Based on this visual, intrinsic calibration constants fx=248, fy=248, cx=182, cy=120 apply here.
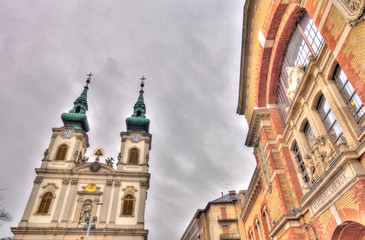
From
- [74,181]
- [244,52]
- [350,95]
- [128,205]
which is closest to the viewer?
[350,95]

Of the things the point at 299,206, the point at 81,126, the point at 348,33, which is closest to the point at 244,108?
the point at 299,206

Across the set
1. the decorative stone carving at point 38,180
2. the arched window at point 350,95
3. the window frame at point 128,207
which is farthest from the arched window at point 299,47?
the decorative stone carving at point 38,180

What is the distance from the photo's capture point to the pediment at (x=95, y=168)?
115 feet

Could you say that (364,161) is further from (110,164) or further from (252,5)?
(110,164)

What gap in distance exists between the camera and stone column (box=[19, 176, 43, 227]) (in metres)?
29.6

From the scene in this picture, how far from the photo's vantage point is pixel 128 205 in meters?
32.6

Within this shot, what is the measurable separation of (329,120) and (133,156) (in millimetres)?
31506

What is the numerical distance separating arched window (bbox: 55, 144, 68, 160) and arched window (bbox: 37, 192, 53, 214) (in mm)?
5584

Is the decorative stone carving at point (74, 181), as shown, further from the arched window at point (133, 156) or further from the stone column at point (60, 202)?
the arched window at point (133, 156)

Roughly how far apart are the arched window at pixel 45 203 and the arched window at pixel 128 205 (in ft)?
31.1

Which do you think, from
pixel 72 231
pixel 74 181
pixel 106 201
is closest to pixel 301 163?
pixel 106 201

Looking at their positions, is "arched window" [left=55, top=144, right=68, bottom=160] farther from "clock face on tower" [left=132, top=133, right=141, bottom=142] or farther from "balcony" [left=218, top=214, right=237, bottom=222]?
"balcony" [left=218, top=214, right=237, bottom=222]

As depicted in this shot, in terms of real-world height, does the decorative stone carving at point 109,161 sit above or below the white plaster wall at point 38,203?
above

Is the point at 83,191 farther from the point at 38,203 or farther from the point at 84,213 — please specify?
the point at 38,203
